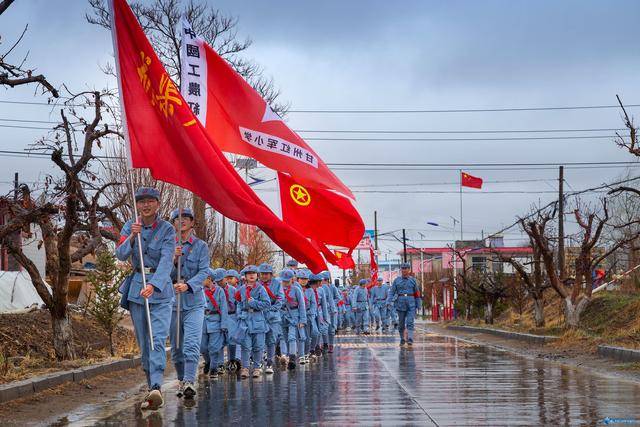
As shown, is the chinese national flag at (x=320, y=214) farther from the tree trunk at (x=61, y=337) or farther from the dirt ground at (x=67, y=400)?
the tree trunk at (x=61, y=337)

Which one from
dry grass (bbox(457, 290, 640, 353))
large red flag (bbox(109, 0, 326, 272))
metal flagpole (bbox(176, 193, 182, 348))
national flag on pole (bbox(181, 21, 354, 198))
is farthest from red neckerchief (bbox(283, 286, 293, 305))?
large red flag (bbox(109, 0, 326, 272))

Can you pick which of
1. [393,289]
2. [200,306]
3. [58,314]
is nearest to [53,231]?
[58,314]

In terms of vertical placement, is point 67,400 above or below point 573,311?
below

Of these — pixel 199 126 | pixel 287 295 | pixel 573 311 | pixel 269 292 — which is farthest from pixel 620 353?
pixel 199 126

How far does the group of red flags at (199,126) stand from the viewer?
11.8 m

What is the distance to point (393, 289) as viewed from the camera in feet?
94.2

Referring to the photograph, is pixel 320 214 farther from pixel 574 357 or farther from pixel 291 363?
pixel 574 357

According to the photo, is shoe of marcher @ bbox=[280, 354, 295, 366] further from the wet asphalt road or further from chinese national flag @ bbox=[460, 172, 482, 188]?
chinese national flag @ bbox=[460, 172, 482, 188]

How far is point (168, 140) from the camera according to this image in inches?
472

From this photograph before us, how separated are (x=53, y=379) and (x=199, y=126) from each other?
4277mm

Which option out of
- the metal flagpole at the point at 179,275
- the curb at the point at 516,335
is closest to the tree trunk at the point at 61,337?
the metal flagpole at the point at 179,275

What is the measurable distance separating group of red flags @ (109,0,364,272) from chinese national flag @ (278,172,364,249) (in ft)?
5.64

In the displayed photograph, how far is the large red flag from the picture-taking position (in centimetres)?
1173

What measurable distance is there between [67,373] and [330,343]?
1232 centimetres
